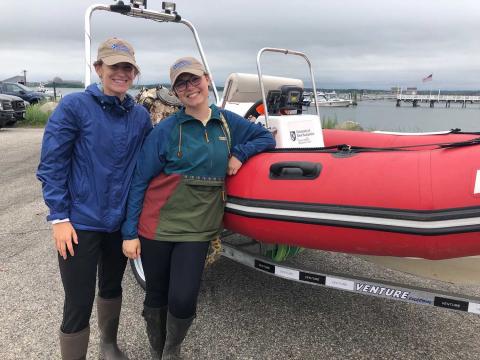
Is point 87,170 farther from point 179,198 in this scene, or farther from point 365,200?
point 365,200

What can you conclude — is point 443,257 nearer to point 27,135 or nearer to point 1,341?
point 1,341

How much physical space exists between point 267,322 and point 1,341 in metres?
1.58

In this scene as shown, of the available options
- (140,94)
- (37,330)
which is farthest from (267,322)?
(140,94)

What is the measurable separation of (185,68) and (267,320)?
1714 millimetres

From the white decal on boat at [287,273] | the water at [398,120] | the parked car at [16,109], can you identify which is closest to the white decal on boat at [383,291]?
the white decal on boat at [287,273]

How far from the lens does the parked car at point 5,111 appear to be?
43.4 ft

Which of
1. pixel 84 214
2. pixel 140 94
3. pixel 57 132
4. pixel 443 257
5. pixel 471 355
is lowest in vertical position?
pixel 471 355

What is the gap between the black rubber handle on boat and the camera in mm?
2242

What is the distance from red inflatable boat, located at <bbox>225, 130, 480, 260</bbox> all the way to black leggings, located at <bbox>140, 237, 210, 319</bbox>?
39 centimetres

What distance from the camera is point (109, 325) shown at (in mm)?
2379

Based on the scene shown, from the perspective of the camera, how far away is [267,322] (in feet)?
9.45

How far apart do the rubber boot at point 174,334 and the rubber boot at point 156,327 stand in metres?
0.10

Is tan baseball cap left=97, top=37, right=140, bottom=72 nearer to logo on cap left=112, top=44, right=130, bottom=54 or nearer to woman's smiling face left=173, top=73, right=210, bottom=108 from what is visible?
logo on cap left=112, top=44, right=130, bottom=54

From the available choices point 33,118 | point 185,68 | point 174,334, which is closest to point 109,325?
point 174,334
